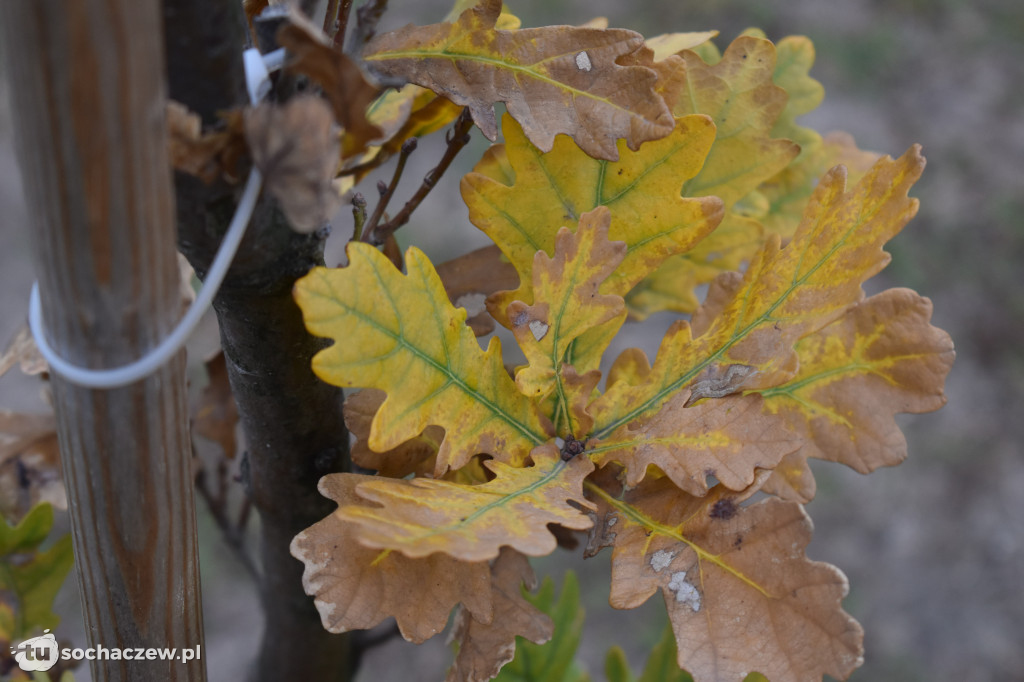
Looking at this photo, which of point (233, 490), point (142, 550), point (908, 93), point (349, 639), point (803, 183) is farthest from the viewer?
point (908, 93)

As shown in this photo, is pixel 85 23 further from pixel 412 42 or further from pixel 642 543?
pixel 642 543

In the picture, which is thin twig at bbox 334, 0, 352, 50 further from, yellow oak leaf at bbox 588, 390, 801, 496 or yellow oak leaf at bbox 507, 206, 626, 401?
yellow oak leaf at bbox 588, 390, 801, 496

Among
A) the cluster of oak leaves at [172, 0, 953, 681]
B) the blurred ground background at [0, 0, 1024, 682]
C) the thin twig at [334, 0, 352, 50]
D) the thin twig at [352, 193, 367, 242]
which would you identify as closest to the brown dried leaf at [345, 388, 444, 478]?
the cluster of oak leaves at [172, 0, 953, 681]

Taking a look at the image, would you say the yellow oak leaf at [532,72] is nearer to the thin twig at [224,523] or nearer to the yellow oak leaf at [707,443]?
the yellow oak leaf at [707,443]

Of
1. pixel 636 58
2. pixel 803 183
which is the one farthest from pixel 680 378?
pixel 803 183

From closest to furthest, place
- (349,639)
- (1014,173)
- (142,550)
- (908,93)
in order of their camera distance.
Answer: (142,550) → (349,639) → (1014,173) → (908,93)

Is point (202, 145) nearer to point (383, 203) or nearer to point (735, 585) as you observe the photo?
point (383, 203)

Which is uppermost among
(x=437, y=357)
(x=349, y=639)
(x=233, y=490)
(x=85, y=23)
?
(x=85, y=23)
